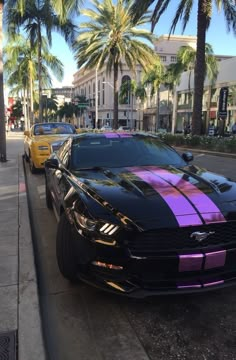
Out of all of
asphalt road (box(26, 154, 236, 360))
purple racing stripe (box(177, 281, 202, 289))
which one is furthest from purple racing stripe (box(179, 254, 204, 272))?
asphalt road (box(26, 154, 236, 360))

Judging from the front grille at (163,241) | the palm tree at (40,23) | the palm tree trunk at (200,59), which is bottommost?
the front grille at (163,241)

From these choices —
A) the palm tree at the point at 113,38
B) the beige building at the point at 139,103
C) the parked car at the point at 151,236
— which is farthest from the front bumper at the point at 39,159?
the beige building at the point at 139,103

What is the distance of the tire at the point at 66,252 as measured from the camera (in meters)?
3.62

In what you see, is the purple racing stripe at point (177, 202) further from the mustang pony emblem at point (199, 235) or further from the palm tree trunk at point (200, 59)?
the palm tree trunk at point (200, 59)

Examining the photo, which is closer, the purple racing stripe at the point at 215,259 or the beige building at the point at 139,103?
the purple racing stripe at the point at 215,259

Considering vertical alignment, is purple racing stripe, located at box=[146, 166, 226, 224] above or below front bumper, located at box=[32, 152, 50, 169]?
above

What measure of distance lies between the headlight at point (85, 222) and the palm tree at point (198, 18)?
16.2 metres

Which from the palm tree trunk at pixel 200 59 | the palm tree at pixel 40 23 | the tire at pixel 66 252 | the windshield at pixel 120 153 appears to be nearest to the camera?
the tire at pixel 66 252

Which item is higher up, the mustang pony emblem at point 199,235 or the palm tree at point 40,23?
the palm tree at point 40,23

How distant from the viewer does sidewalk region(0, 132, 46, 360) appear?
2.86m

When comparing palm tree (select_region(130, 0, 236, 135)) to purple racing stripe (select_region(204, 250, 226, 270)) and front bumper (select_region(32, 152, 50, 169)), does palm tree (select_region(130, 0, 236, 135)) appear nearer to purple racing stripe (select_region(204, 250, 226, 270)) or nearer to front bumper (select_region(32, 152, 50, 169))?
front bumper (select_region(32, 152, 50, 169))

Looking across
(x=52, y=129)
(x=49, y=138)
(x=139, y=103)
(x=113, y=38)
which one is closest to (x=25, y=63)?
(x=113, y=38)

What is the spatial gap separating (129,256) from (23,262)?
1.71 m

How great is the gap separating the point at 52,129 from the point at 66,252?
9.87m
